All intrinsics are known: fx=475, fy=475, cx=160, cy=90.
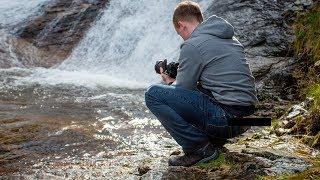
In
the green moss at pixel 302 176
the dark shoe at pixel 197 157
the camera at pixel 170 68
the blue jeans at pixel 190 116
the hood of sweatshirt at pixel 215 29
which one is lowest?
the dark shoe at pixel 197 157

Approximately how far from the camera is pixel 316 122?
5.17 meters

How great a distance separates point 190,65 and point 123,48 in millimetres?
10536

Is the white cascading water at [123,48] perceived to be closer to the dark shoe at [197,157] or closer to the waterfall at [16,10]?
the waterfall at [16,10]

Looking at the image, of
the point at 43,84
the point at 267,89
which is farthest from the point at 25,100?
the point at 267,89

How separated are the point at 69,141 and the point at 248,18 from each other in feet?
20.4

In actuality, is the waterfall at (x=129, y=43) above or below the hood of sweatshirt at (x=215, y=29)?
below

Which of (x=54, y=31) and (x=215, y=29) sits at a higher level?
(x=215, y=29)

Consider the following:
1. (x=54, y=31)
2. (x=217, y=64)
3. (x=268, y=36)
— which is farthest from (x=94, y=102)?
(x=54, y=31)

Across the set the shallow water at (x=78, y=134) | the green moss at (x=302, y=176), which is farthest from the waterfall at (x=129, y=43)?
the green moss at (x=302, y=176)

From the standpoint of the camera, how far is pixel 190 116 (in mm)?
4371

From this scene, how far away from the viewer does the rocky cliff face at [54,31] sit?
16062mm

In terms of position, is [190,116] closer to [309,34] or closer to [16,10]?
[309,34]

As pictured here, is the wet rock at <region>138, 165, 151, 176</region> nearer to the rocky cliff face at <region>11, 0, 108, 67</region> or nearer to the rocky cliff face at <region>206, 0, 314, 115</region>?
the rocky cliff face at <region>206, 0, 314, 115</region>

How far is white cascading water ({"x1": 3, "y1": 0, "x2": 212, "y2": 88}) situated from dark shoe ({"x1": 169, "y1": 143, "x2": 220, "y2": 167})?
6.96m
